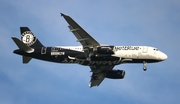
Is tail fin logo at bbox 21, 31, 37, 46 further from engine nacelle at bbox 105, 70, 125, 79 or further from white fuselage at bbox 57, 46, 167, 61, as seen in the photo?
white fuselage at bbox 57, 46, 167, 61

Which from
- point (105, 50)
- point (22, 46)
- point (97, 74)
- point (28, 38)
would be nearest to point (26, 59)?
point (22, 46)

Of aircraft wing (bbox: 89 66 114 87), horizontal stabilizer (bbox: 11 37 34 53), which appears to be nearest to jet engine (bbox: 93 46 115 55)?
aircraft wing (bbox: 89 66 114 87)

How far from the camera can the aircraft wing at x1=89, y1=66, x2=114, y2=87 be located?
303ft

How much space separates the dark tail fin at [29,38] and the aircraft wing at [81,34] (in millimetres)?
13955

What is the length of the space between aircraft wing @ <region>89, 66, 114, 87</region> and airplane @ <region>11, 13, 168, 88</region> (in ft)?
1.16

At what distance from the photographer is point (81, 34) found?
80.8 m

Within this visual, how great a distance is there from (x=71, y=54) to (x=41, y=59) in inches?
307

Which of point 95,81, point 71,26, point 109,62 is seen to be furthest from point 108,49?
point 95,81

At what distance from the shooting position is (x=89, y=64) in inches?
3418

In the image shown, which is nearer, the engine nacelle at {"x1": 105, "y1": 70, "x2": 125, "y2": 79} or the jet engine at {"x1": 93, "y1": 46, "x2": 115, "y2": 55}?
the jet engine at {"x1": 93, "y1": 46, "x2": 115, "y2": 55}

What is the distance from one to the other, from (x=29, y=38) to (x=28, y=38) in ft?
0.77

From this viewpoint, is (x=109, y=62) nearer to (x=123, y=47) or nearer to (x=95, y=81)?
(x=123, y=47)

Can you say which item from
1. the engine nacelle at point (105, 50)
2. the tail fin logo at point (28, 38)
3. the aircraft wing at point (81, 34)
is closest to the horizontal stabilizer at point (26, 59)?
the tail fin logo at point (28, 38)

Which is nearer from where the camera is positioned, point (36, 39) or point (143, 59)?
point (143, 59)
